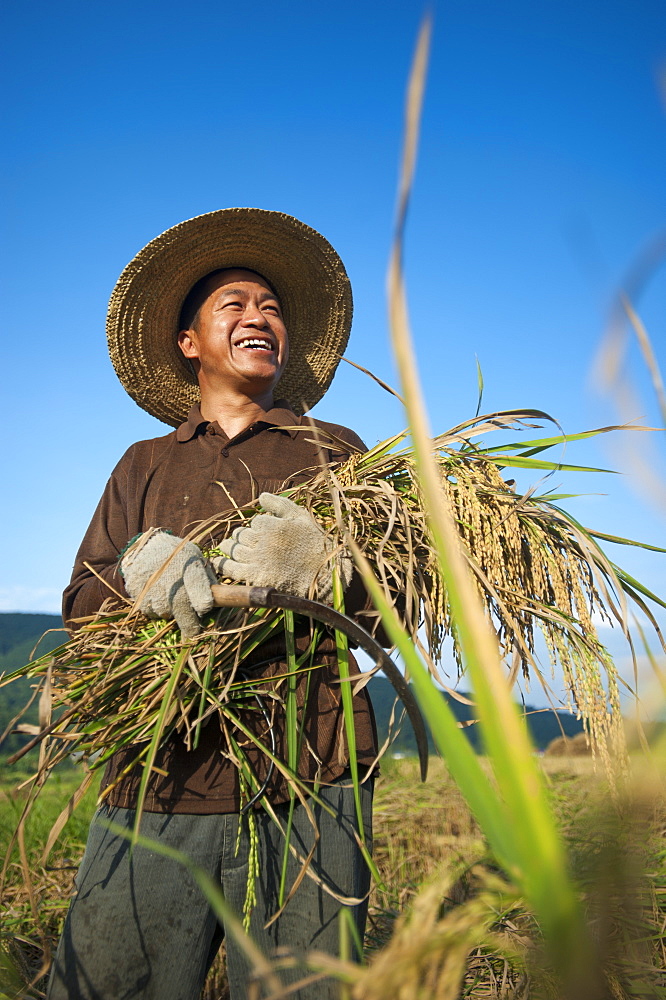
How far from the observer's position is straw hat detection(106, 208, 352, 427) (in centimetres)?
262

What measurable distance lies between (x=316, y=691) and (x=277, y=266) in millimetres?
1846

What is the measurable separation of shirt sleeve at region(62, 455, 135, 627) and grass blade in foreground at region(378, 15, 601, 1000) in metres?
1.42

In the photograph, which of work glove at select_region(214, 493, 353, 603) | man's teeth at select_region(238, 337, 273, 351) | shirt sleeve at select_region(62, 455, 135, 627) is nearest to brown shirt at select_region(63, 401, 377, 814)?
shirt sleeve at select_region(62, 455, 135, 627)

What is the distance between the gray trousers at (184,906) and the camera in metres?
1.46

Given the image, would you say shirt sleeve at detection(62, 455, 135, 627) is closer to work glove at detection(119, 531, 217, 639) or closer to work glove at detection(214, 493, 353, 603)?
work glove at detection(119, 531, 217, 639)

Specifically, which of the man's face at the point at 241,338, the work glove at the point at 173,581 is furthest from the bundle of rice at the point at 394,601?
the man's face at the point at 241,338

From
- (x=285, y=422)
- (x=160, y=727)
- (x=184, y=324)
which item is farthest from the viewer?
(x=184, y=324)

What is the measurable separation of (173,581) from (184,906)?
74 centimetres

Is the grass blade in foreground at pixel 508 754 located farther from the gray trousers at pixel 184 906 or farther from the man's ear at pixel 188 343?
the man's ear at pixel 188 343

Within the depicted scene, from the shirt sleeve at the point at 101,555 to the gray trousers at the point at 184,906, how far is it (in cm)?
50

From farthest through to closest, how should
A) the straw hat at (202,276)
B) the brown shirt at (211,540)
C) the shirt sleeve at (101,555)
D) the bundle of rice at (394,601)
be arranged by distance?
the straw hat at (202,276) → the shirt sleeve at (101,555) → the brown shirt at (211,540) → the bundle of rice at (394,601)

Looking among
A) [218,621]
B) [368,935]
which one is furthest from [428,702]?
[368,935]

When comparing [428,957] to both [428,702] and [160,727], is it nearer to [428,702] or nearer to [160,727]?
[428,702]

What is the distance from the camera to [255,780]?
1.49m
